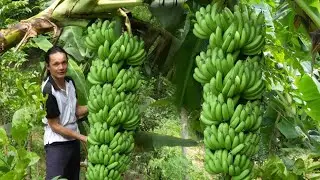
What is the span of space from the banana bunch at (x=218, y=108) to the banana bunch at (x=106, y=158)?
372 millimetres

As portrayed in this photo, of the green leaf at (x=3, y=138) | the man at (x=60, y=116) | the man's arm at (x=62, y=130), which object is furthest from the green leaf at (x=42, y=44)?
the green leaf at (x=3, y=138)

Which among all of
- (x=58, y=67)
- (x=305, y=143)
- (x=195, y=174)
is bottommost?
(x=195, y=174)

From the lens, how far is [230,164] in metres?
0.99

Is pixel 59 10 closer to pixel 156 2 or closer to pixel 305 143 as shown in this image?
pixel 156 2

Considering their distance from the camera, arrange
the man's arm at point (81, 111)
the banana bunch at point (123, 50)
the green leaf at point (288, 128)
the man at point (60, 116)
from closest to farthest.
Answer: the banana bunch at point (123, 50), the man at point (60, 116), the man's arm at point (81, 111), the green leaf at point (288, 128)

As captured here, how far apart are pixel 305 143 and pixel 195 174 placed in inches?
76.9

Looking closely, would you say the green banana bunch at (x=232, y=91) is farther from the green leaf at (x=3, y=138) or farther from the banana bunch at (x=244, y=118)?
the green leaf at (x=3, y=138)

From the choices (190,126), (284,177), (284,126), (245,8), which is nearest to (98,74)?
(245,8)

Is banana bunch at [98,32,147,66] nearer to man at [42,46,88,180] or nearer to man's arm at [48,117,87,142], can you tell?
man at [42,46,88,180]

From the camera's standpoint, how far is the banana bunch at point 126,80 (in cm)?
130

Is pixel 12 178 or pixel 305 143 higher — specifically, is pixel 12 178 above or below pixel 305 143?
above

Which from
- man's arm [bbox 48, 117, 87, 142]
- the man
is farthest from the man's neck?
man's arm [bbox 48, 117, 87, 142]

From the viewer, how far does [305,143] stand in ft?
7.90

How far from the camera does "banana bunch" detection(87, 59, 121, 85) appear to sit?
1.30 metres
